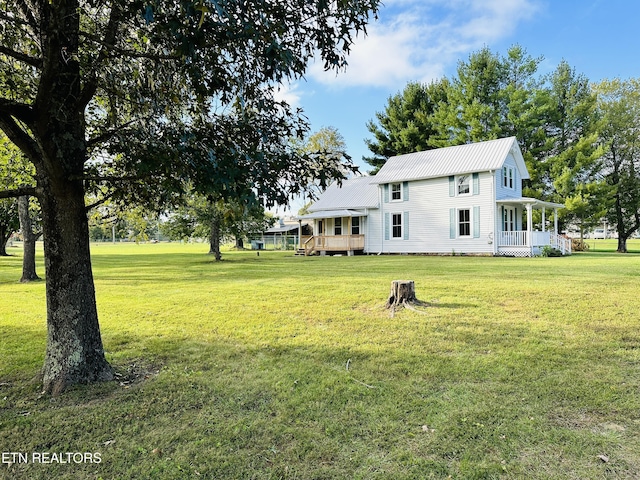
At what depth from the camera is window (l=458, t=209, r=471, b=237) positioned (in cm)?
2038

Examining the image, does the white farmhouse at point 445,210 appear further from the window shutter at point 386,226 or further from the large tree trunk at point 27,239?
the large tree trunk at point 27,239

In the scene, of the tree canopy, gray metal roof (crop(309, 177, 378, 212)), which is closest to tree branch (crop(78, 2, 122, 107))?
the tree canopy

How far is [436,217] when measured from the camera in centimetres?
2138

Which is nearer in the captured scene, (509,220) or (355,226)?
(509,220)

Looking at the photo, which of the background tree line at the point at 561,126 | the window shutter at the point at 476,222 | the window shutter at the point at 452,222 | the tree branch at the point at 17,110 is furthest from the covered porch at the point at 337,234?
the tree branch at the point at 17,110

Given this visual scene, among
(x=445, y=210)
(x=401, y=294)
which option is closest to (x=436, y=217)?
(x=445, y=210)

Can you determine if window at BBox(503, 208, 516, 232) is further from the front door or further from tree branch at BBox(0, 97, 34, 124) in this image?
tree branch at BBox(0, 97, 34, 124)

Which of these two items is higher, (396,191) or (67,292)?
(396,191)

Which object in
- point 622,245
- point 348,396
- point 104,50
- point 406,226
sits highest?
point 104,50

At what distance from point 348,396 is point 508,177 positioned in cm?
2077

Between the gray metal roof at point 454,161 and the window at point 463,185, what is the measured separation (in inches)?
20.8

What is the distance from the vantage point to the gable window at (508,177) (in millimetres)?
20470

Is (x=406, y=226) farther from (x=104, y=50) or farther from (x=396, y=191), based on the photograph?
(x=104, y=50)

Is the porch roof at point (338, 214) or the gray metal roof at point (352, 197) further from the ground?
the gray metal roof at point (352, 197)
